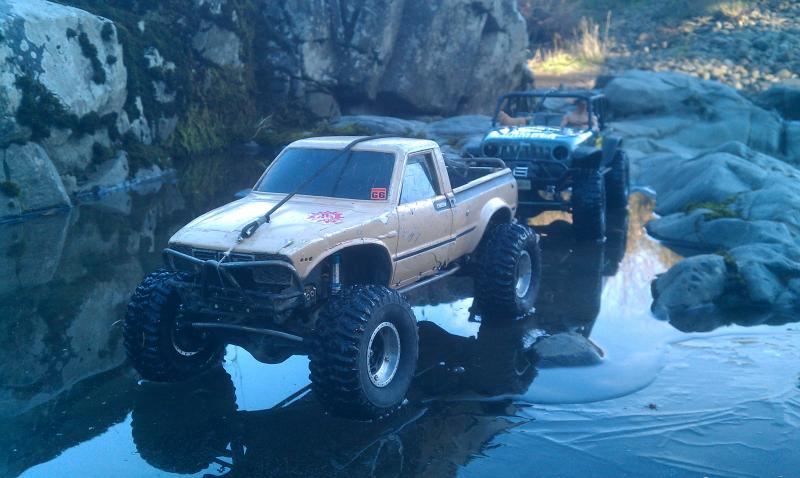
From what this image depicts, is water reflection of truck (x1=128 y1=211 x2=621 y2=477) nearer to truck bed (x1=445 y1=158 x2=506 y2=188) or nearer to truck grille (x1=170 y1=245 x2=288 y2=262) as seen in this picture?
truck grille (x1=170 y1=245 x2=288 y2=262)

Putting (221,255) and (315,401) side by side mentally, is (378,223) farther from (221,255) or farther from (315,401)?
(315,401)

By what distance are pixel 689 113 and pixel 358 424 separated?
1646cm

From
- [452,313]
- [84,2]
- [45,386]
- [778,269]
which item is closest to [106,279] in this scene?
[45,386]

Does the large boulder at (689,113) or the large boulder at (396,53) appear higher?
the large boulder at (396,53)

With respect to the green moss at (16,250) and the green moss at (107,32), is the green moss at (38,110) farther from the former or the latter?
the green moss at (16,250)

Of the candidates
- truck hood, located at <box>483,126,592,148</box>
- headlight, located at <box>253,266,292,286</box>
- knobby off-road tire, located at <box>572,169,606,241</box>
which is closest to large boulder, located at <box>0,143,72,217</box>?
truck hood, located at <box>483,126,592,148</box>

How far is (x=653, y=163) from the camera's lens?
16.5m

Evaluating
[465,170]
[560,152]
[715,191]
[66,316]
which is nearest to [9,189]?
[66,316]

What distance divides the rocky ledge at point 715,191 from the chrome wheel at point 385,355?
135 inches

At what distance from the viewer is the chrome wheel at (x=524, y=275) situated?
8.31 metres

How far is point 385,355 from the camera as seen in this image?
20.2 feet

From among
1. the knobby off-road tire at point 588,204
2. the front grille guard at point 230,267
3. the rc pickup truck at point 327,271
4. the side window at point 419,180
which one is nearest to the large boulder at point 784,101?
the knobby off-road tire at point 588,204

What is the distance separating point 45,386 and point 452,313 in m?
3.92

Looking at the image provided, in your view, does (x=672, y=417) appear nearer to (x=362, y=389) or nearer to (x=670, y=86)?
(x=362, y=389)
